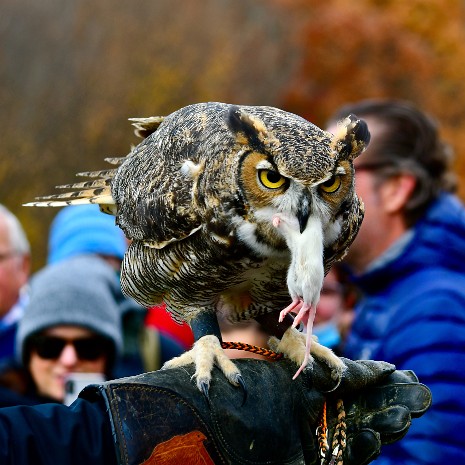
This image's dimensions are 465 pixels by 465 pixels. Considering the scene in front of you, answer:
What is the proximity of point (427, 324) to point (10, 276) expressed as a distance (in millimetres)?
2452

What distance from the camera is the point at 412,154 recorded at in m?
4.21

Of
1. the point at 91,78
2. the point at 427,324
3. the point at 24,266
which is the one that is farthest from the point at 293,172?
the point at 91,78

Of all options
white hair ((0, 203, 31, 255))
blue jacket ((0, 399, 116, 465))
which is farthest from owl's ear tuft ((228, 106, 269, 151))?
white hair ((0, 203, 31, 255))

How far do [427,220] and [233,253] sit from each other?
1900 millimetres

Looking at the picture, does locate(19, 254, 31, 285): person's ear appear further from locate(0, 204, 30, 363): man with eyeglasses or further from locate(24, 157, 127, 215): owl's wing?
locate(24, 157, 127, 215): owl's wing

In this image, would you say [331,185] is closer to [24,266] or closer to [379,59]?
[24,266]

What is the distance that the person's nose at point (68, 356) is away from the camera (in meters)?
4.23

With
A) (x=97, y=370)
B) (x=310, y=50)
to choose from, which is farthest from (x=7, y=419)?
(x=310, y=50)

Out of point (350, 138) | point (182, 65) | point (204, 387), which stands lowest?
point (204, 387)

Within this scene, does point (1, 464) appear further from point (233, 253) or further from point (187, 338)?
point (187, 338)

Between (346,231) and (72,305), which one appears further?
(72,305)

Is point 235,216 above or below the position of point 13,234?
below

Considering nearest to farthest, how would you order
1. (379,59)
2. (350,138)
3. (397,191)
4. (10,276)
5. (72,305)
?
(350,138) < (397,191) < (72,305) < (10,276) < (379,59)

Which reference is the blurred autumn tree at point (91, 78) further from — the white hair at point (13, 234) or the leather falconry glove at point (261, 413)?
the leather falconry glove at point (261, 413)
